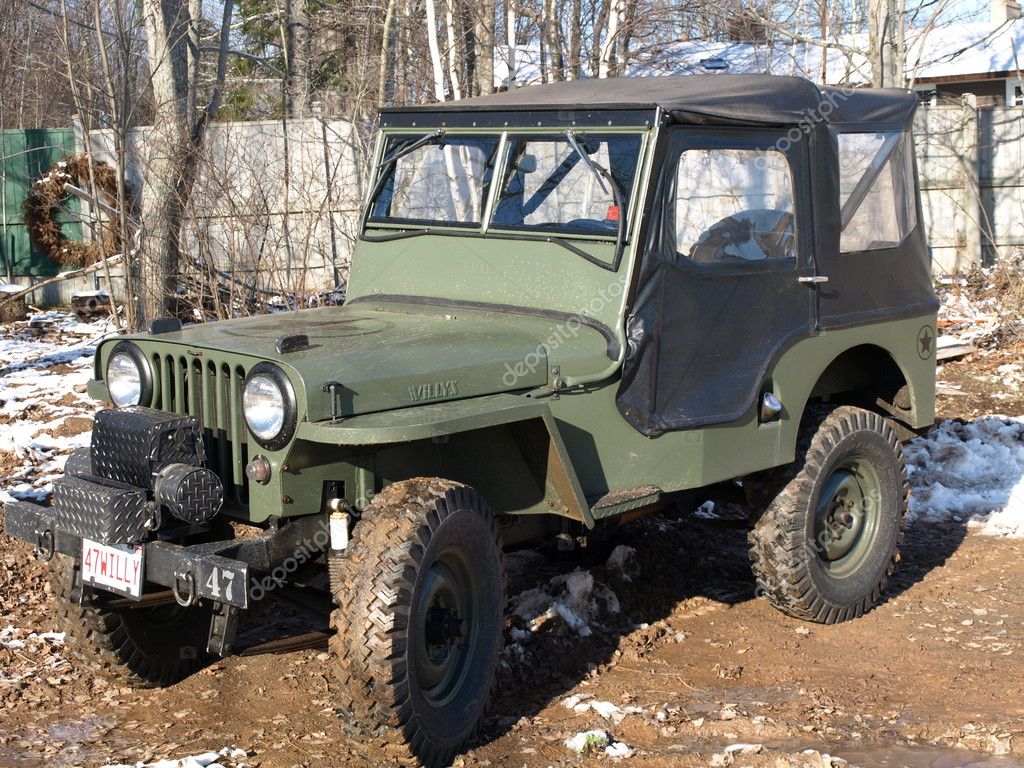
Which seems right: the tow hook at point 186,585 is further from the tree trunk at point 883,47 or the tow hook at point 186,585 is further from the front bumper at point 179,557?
the tree trunk at point 883,47

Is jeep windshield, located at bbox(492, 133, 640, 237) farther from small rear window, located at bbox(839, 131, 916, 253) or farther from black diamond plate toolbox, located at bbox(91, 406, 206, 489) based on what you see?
black diamond plate toolbox, located at bbox(91, 406, 206, 489)

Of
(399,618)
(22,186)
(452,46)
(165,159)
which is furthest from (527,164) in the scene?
(22,186)

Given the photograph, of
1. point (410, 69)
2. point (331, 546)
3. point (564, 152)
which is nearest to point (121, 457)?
point (331, 546)

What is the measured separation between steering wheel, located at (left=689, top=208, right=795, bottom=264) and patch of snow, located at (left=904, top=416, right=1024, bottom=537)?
261 cm

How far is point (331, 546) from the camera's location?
4.00 m

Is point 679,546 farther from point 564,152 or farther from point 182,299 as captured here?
point 182,299

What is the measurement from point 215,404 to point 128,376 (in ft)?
1.44

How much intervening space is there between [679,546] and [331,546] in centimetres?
286

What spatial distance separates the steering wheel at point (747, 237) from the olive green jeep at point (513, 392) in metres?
0.01

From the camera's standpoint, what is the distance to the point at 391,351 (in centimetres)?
421

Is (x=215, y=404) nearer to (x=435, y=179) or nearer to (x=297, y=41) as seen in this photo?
(x=435, y=179)

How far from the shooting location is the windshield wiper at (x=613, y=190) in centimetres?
458

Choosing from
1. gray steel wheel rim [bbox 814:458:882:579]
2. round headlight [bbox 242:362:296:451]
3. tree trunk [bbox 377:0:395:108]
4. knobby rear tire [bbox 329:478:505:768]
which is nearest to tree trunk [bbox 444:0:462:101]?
tree trunk [bbox 377:0:395:108]

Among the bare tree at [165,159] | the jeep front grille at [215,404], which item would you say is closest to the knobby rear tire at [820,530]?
the jeep front grille at [215,404]
